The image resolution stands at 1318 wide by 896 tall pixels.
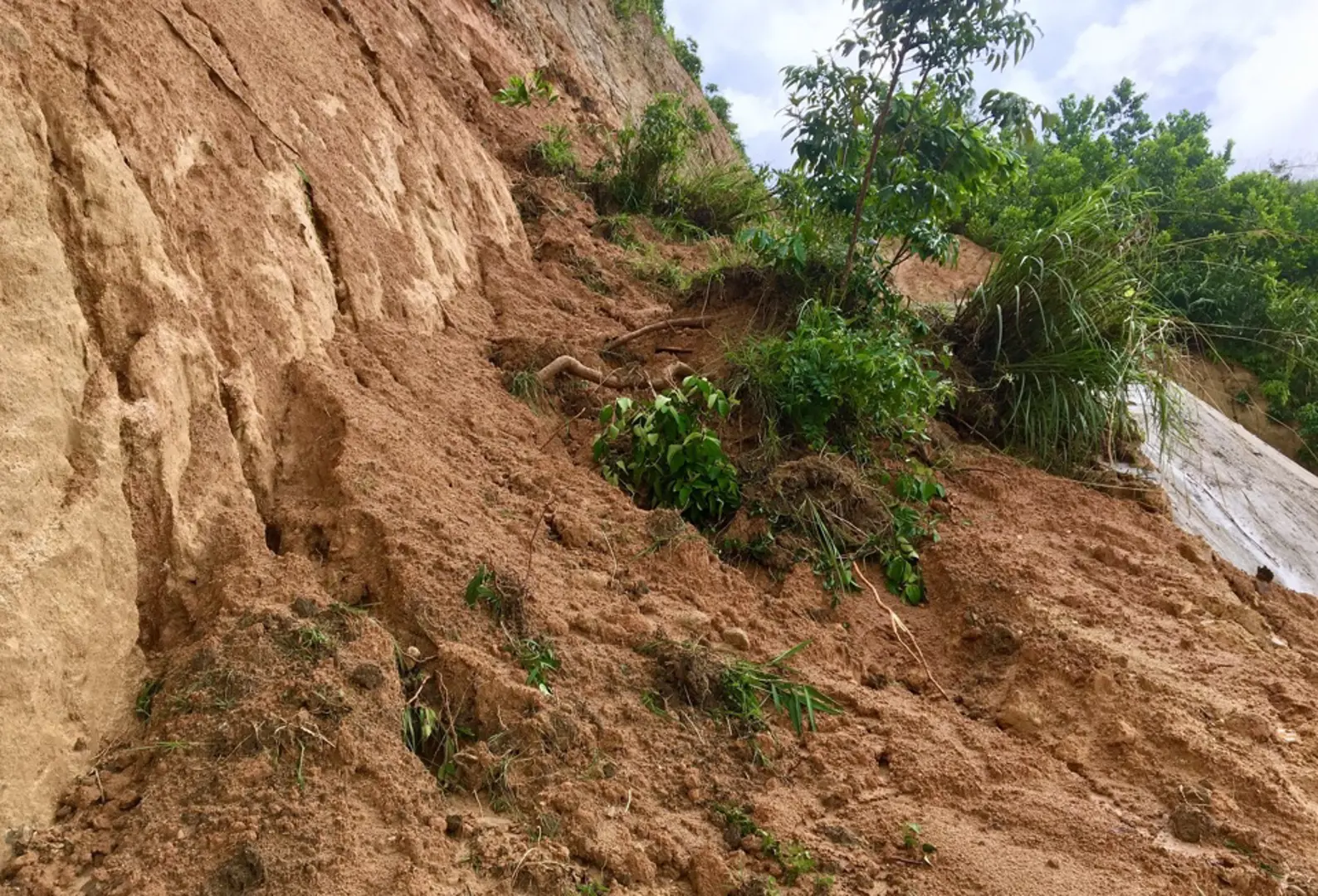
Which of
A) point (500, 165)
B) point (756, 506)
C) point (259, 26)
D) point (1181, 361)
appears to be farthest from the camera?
point (500, 165)

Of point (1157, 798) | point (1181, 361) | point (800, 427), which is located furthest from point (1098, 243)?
point (1157, 798)

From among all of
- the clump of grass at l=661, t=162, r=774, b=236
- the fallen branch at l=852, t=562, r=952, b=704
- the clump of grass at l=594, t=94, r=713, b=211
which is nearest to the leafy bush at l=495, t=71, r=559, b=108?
the clump of grass at l=594, t=94, r=713, b=211

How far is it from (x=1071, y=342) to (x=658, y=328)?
2201mm

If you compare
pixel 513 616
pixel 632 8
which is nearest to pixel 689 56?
pixel 632 8

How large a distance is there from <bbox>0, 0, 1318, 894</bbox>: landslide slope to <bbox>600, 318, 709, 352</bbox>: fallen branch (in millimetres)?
590

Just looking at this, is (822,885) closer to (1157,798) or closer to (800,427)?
(1157,798)

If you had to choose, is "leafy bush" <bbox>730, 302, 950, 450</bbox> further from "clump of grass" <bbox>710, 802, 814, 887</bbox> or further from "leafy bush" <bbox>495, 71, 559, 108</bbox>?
"leafy bush" <bbox>495, 71, 559, 108</bbox>

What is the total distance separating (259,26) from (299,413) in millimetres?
2225

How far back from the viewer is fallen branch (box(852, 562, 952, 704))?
335cm

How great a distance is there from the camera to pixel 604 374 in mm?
4508

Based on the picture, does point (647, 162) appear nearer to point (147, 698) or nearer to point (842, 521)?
point (842, 521)

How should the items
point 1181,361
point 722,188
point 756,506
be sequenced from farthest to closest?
point 722,188
point 1181,361
point 756,506

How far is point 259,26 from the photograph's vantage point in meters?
4.31

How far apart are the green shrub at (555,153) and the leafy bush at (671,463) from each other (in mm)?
3256
